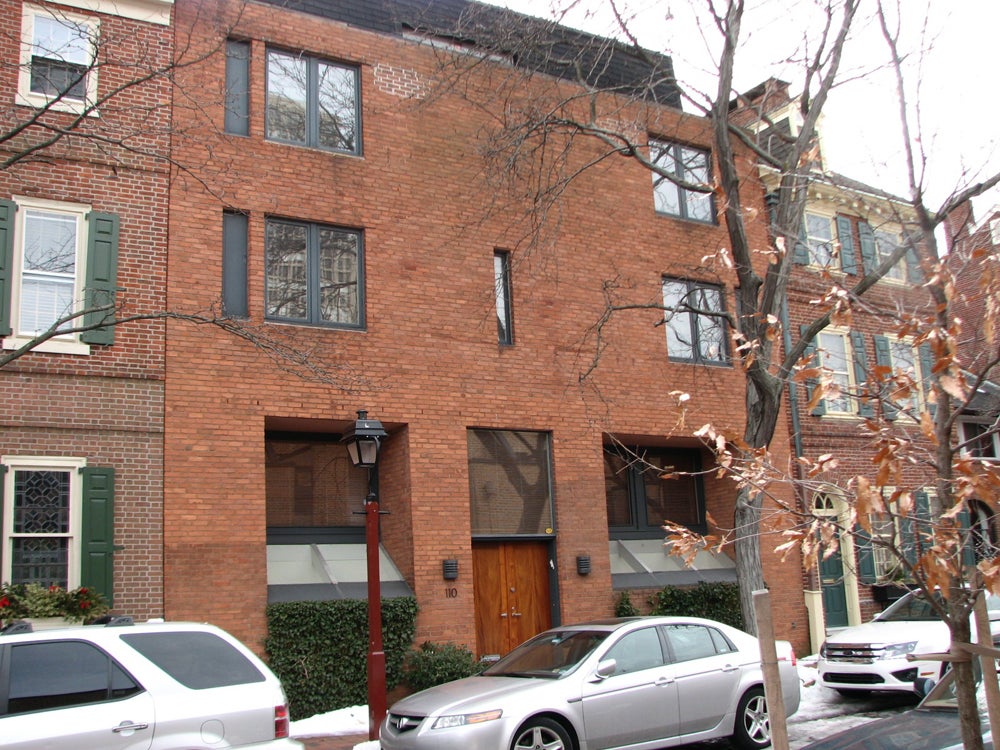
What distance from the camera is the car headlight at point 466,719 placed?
8797 mm

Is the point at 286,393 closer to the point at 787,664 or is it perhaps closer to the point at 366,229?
the point at 366,229

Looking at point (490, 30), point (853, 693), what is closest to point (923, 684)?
point (853, 693)

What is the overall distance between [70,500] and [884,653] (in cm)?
1031

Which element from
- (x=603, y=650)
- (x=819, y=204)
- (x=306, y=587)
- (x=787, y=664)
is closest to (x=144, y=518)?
(x=306, y=587)

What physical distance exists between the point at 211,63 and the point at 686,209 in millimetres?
8903

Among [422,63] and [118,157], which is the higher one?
[422,63]

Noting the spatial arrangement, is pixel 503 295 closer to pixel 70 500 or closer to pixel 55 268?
pixel 55 268

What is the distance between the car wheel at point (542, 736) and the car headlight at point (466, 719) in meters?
0.27

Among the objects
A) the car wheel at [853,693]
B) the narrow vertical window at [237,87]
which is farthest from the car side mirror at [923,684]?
the narrow vertical window at [237,87]

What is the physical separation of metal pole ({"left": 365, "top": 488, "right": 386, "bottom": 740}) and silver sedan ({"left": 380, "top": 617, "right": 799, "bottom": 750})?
136 centimetres

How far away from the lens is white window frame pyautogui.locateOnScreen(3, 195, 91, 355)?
39.8 ft

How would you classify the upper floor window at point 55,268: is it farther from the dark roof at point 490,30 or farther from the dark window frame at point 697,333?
the dark window frame at point 697,333

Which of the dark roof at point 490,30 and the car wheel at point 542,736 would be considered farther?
the dark roof at point 490,30

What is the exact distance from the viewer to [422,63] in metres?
16.0
